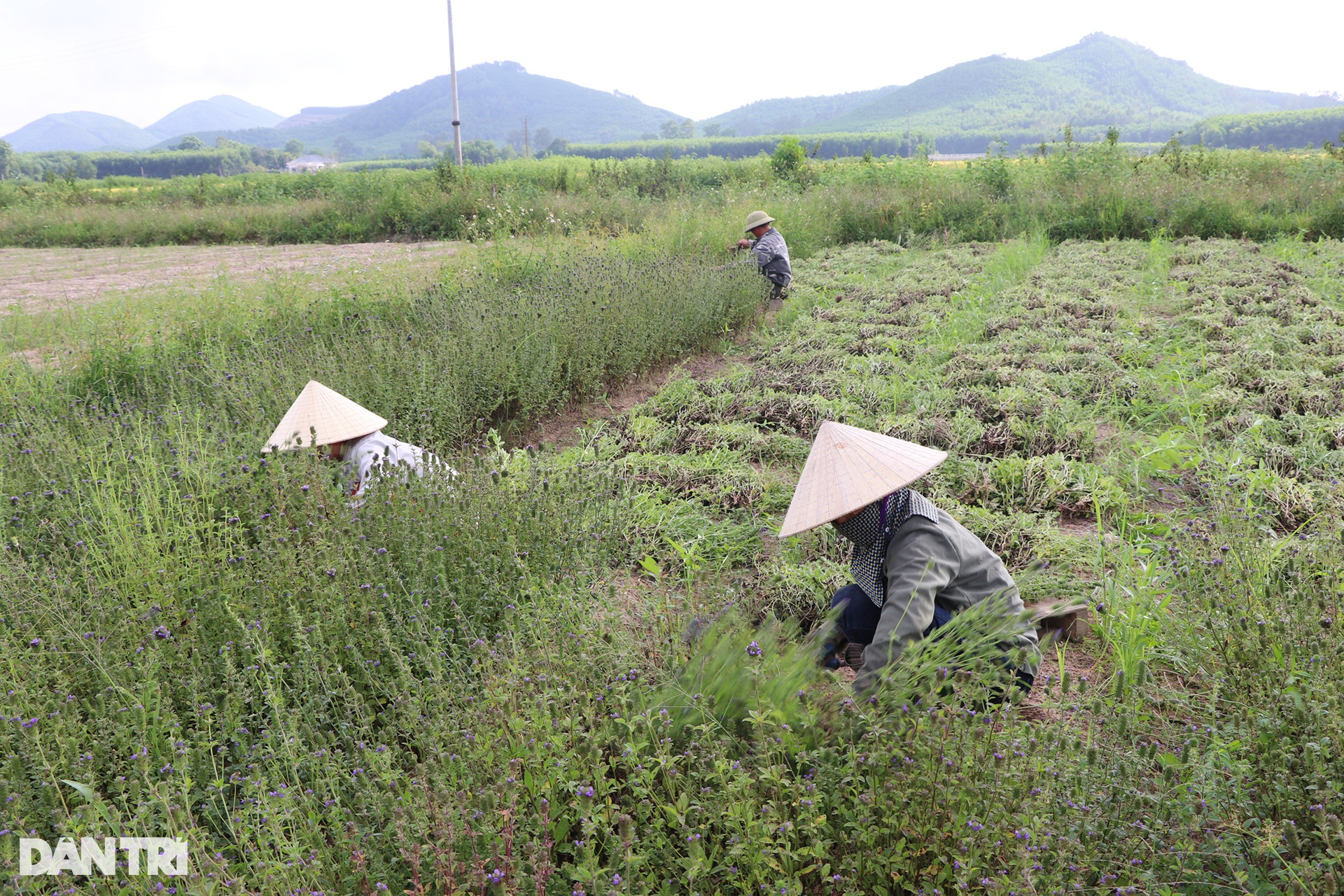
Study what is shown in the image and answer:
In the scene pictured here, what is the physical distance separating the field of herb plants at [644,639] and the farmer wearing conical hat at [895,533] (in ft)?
0.71

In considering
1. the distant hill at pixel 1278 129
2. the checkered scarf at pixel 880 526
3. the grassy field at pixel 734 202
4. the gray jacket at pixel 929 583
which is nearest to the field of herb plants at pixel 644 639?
the gray jacket at pixel 929 583

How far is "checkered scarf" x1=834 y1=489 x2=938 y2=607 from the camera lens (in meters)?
2.61

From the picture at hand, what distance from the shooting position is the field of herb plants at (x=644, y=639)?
5.52ft

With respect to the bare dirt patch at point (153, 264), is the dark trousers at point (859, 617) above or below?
below

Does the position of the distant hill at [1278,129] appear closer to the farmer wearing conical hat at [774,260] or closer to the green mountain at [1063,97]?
the green mountain at [1063,97]

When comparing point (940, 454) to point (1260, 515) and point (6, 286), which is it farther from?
point (6, 286)

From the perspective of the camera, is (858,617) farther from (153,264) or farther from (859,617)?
(153,264)

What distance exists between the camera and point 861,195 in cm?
1535

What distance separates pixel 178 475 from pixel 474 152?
66173mm

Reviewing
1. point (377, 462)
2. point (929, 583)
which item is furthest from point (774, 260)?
point (929, 583)

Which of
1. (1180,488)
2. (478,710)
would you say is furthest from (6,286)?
(1180,488)

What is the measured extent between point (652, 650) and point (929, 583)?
2.96 ft

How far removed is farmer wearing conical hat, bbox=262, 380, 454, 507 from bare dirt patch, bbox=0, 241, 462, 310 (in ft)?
23.6

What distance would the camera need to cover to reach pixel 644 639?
255cm
